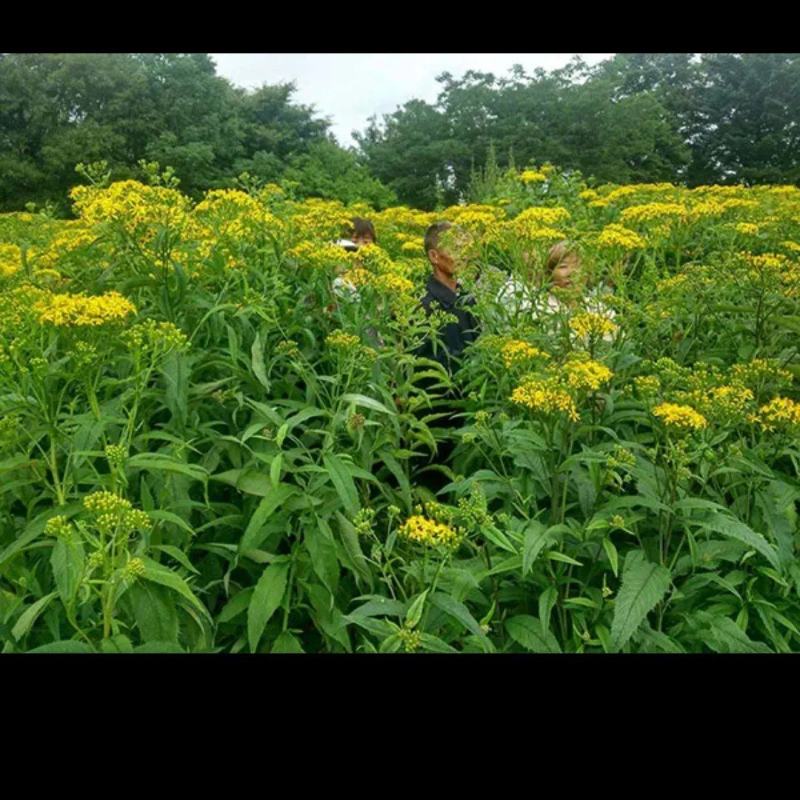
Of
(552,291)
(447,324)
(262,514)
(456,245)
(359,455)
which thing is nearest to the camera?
(262,514)

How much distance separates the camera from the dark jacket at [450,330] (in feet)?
11.1

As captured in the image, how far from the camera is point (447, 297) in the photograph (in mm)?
4273

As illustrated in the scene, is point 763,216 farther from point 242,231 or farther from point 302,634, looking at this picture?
point 302,634

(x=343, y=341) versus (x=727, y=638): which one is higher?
(x=343, y=341)

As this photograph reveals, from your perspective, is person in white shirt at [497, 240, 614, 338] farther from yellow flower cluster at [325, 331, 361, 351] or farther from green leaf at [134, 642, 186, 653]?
green leaf at [134, 642, 186, 653]

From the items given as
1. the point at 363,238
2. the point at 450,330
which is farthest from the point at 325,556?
the point at 363,238

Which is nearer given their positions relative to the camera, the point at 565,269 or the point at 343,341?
the point at 343,341

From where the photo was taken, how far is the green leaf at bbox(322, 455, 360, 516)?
2.21 m

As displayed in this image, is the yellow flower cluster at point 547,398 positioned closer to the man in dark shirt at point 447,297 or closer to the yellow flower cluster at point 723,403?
the yellow flower cluster at point 723,403

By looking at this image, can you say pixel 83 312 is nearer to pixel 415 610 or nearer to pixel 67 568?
pixel 67 568

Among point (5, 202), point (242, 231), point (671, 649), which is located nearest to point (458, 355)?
point (242, 231)

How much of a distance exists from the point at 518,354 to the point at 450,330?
1.28m

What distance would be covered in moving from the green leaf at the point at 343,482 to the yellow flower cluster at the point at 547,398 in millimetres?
465
